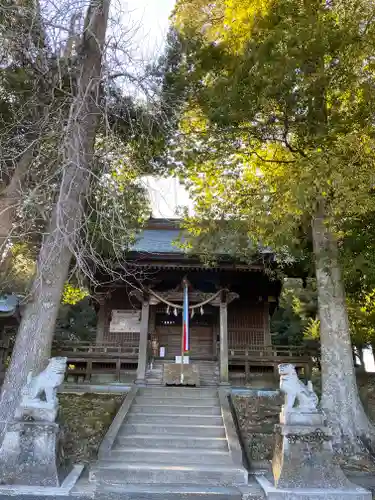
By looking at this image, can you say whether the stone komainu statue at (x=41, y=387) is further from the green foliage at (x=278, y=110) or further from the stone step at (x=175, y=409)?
the green foliage at (x=278, y=110)

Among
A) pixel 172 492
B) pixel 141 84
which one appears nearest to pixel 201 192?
pixel 141 84

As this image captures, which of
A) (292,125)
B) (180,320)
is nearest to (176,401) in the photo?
(180,320)

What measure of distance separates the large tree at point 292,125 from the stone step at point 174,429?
86.3 inches

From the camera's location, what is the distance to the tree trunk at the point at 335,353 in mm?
6574

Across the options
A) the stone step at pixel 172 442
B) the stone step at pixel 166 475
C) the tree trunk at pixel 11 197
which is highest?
the tree trunk at pixel 11 197

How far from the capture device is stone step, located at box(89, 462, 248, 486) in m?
5.31

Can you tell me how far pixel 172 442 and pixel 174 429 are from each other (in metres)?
0.45

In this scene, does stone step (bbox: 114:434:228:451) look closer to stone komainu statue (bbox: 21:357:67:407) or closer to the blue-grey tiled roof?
stone komainu statue (bbox: 21:357:67:407)

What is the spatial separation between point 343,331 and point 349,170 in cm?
323

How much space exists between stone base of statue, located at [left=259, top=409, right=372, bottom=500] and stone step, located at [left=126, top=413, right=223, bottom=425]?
2185 mm

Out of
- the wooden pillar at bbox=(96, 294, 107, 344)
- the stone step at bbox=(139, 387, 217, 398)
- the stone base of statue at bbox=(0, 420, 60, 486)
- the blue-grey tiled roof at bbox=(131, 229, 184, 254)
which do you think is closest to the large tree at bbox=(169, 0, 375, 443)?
the stone step at bbox=(139, 387, 217, 398)

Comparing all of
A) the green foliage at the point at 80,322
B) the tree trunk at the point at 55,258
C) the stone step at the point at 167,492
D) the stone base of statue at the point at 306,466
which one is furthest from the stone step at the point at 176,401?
the green foliage at the point at 80,322

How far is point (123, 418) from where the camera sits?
7.03 metres

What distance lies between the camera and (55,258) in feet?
19.6
